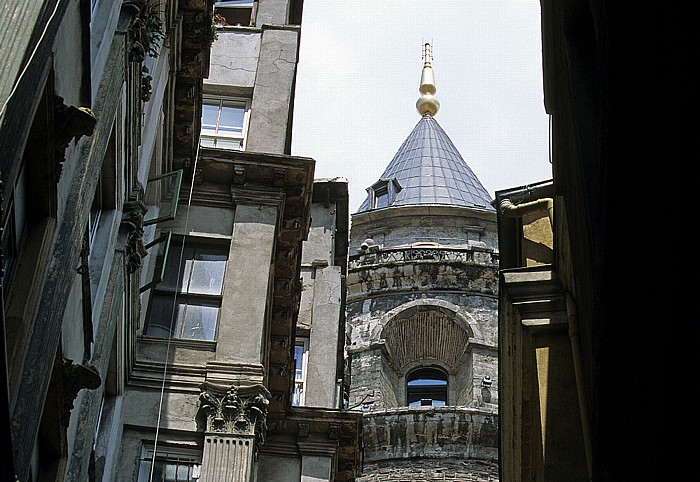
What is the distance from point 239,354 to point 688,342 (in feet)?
31.7

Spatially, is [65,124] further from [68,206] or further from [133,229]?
[133,229]

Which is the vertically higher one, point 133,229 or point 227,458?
point 133,229

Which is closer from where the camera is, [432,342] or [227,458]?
[227,458]

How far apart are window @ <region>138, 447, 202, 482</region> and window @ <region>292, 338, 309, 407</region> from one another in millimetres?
6013

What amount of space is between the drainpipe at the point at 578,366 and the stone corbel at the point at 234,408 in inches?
226

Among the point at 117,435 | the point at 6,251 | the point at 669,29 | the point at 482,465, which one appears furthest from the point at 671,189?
the point at 482,465

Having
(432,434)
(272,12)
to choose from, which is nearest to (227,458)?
(272,12)

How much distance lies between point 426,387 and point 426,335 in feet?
7.52

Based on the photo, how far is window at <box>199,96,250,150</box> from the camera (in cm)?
1778

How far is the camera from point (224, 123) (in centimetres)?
1833

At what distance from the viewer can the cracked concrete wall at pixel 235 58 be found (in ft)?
62.0

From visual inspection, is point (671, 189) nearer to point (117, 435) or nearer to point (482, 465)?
point (117, 435)

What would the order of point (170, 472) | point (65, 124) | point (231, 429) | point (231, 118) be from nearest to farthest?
1. point (65, 124)
2. point (170, 472)
3. point (231, 429)
4. point (231, 118)

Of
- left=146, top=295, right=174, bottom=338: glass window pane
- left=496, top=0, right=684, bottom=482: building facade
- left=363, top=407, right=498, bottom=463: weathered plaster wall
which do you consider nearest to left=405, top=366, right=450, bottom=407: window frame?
left=363, top=407, right=498, bottom=463: weathered plaster wall
